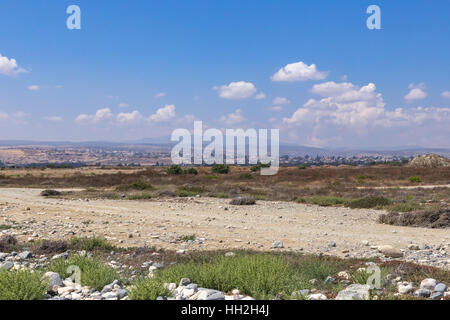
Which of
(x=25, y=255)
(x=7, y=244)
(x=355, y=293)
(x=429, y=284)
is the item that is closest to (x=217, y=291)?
(x=355, y=293)

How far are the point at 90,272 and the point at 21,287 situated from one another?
4.23 feet

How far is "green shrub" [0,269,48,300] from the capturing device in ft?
16.5

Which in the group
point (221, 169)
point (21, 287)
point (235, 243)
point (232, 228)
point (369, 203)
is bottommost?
point (221, 169)

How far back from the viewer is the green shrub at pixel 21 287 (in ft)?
16.5

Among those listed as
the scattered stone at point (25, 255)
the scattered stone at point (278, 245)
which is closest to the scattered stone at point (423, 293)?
the scattered stone at point (278, 245)

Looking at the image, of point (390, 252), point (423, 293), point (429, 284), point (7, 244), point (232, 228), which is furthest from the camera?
point (232, 228)

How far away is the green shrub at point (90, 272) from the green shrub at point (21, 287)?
0.75m

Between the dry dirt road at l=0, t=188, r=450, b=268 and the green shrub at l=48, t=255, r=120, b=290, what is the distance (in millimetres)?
3385

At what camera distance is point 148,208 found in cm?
1964

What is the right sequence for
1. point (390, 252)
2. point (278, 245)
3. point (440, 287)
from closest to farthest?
point (440, 287) → point (390, 252) → point (278, 245)

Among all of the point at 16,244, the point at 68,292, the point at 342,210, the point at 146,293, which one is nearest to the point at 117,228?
the point at 16,244

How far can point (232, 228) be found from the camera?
13.6m

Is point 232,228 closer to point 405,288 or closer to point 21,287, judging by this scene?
point 405,288
